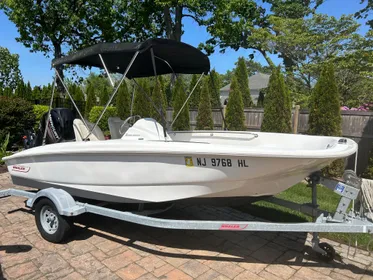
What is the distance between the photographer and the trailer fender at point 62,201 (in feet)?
9.49

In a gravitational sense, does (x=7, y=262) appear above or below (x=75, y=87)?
below

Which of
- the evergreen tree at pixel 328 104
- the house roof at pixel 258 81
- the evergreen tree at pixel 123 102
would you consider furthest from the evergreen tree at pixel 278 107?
the house roof at pixel 258 81

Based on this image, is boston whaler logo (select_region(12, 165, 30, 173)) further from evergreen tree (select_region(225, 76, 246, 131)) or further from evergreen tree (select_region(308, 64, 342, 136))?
evergreen tree (select_region(225, 76, 246, 131))

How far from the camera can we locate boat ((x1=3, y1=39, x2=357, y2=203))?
7.84 ft

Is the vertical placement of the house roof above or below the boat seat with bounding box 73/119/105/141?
above

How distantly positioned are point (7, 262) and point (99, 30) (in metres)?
14.0

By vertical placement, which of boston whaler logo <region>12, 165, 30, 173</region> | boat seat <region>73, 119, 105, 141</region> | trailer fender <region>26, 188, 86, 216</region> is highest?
boat seat <region>73, 119, 105, 141</region>

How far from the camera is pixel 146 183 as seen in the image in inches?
108

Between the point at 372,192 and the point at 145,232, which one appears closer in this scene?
the point at 372,192

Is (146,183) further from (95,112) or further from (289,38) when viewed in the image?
(289,38)

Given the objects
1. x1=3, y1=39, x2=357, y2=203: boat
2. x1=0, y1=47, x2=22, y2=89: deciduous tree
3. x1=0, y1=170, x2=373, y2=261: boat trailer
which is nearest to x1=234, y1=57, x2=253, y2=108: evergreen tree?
x1=3, y1=39, x2=357, y2=203: boat

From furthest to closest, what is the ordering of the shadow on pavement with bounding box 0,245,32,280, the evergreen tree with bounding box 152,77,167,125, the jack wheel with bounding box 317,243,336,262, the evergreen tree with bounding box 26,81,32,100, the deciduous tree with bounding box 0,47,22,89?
the deciduous tree with bounding box 0,47,22,89 → the evergreen tree with bounding box 26,81,32,100 → the evergreen tree with bounding box 152,77,167,125 → the shadow on pavement with bounding box 0,245,32,280 → the jack wheel with bounding box 317,243,336,262

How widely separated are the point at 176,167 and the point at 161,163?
149mm

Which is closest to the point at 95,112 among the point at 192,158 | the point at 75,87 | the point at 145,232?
the point at 75,87
